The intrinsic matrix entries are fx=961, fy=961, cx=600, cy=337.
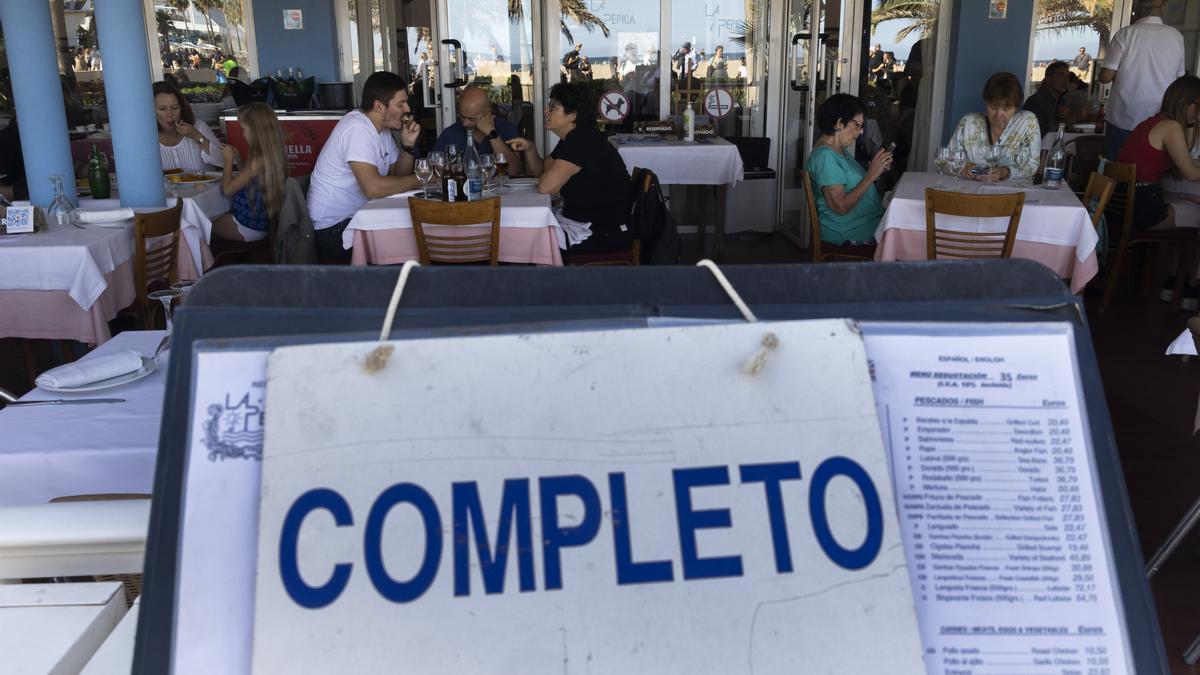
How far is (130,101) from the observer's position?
4246mm

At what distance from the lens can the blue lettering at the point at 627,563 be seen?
29.9 inches

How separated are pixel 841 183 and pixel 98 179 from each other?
3649 mm

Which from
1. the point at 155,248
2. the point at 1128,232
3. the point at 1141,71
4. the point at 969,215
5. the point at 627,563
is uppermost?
the point at 1141,71

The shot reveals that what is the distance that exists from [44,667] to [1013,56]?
8049 millimetres

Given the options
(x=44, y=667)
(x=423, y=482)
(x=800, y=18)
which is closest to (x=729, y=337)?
(x=423, y=482)

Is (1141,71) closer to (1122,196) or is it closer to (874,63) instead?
(1122,196)

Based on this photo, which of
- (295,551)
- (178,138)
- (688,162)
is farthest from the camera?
(688,162)

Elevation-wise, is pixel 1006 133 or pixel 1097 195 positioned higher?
pixel 1006 133

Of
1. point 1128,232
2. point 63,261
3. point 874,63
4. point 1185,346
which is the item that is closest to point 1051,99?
point 874,63

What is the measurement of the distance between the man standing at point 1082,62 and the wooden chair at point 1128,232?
414cm

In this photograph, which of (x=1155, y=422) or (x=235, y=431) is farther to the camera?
(x=1155, y=422)

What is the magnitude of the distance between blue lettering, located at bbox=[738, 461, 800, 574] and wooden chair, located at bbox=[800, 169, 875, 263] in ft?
13.8

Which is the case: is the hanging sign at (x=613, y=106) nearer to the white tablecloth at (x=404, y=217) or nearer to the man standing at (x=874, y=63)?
the man standing at (x=874, y=63)

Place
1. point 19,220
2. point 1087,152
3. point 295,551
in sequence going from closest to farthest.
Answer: point 295,551
point 19,220
point 1087,152
